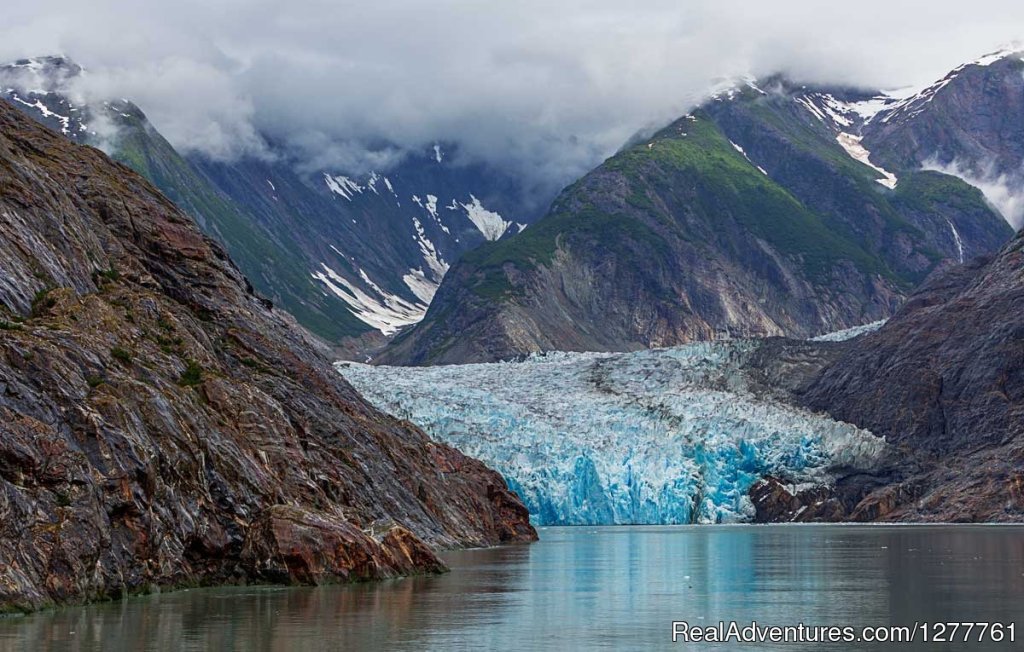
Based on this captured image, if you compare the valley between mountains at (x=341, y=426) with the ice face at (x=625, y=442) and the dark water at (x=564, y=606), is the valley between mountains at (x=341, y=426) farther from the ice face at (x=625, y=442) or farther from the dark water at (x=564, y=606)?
the dark water at (x=564, y=606)

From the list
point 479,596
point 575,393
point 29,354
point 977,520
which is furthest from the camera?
point 575,393

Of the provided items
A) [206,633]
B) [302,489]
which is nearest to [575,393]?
[302,489]

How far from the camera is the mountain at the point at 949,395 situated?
129875mm

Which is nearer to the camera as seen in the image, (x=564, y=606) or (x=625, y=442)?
(x=564, y=606)

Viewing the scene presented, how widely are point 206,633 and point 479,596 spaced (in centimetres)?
1335

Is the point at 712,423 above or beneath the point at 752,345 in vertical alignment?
beneath

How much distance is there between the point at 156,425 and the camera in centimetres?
4938

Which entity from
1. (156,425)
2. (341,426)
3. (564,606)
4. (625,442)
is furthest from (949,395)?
(156,425)

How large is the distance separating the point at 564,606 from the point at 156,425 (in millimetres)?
14318

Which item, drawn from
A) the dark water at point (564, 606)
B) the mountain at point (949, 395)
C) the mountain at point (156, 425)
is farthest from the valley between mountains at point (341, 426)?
the dark water at point (564, 606)

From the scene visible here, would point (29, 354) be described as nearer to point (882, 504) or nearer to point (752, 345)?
point (882, 504)

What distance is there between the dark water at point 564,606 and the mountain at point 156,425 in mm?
1691

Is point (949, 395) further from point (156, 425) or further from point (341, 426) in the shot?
point (156, 425)

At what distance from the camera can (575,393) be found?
14900 cm
